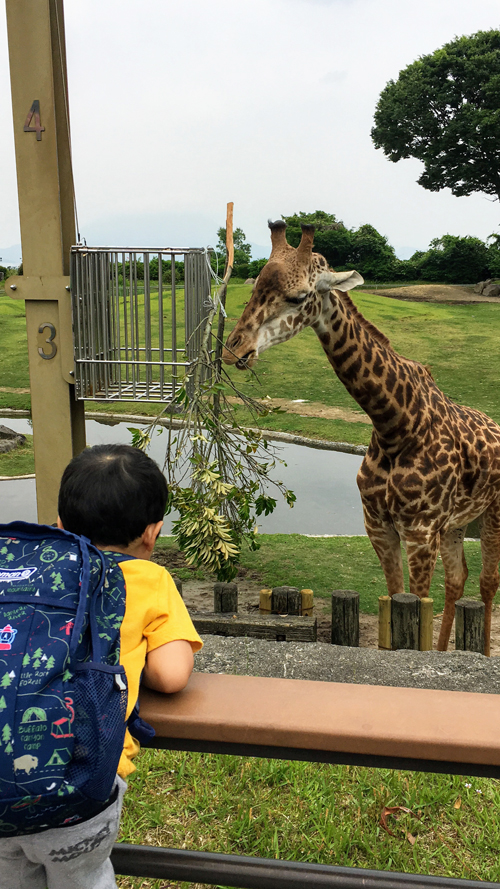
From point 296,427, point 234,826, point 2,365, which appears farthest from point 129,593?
point 2,365

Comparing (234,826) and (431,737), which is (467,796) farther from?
(431,737)

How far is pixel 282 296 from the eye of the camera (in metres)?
3.00

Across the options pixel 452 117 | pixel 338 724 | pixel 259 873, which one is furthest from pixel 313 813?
pixel 452 117

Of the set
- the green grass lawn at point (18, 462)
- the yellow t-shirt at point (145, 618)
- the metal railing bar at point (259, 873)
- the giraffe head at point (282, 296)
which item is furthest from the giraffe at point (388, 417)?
the green grass lawn at point (18, 462)

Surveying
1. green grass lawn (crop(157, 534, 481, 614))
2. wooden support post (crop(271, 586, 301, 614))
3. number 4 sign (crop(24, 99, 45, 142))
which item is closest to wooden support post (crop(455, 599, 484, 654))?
wooden support post (crop(271, 586, 301, 614))

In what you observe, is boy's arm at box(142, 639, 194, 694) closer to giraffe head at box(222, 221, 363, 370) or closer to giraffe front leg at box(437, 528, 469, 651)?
giraffe head at box(222, 221, 363, 370)

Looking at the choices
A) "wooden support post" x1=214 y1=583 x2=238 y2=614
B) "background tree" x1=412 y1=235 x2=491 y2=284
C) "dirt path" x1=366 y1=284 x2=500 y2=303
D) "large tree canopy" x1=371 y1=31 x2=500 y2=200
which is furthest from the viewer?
"background tree" x1=412 y1=235 x2=491 y2=284

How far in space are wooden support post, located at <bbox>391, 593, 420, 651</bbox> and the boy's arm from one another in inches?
94.4

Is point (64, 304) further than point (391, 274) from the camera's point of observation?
No

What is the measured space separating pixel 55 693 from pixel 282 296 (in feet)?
7.29

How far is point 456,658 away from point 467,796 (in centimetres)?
95

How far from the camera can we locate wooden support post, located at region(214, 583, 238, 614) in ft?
12.6

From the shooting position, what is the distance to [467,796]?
77.4 inches

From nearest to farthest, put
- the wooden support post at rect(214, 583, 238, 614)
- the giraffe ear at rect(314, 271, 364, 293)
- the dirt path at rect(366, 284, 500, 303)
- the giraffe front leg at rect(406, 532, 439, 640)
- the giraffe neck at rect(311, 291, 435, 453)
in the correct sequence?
1. the giraffe ear at rect(314, 271, 364, 293)
2. the giraffe neck at rect(311, 291, 435, 453)
3. the giraffe front leg at rect(406, 532, 439, 640)
4. the wooden support post at rect(214, 583, 238, 614)
5. the dirt path at rect(366, 284, 500, 303)
